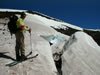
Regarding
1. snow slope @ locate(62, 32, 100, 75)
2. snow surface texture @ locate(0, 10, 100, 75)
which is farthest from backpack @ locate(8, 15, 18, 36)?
snow slope @ locate(62, 32, 100, 75)

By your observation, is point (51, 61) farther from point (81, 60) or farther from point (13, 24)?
point (13, 24)

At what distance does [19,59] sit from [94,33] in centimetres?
1749

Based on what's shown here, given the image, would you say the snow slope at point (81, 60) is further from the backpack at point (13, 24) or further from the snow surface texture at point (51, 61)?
the backpack at point (13, 24)

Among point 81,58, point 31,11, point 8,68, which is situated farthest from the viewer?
point 31,11

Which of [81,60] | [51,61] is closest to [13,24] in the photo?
[51,61]

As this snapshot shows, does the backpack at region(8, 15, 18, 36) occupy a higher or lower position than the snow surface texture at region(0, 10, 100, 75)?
higher

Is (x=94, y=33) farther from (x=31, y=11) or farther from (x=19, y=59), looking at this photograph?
(x=19, y=59)

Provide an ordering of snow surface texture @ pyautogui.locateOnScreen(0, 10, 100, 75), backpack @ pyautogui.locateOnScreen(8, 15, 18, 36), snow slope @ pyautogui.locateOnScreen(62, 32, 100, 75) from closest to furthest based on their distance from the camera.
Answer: snow surface texture @ pyautogui.locateOnScreen(0, 10, 100, 75) → backpack @ pyautogui.locateOnScreen(8, 15, 18, 36) → snow slope @ pyautogui.locateOnScreen(62, 32, 100, 75)

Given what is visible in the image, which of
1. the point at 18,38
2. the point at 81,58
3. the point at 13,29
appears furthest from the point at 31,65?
the point at 81,58

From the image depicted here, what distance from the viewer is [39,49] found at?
31.1 feet

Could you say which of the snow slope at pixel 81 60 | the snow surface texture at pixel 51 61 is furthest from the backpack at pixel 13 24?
the snow slope at pixel 81 60

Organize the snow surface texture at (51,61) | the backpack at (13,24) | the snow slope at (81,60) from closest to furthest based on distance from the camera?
the snow surface texture at (51,61), the backpack at (13,24), the snow slope at (81,60)

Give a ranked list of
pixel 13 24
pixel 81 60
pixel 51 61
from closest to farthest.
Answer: pixel 13 24 < pixel 51 61 < pixel 81 60

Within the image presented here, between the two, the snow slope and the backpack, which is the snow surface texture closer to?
the snow slope
